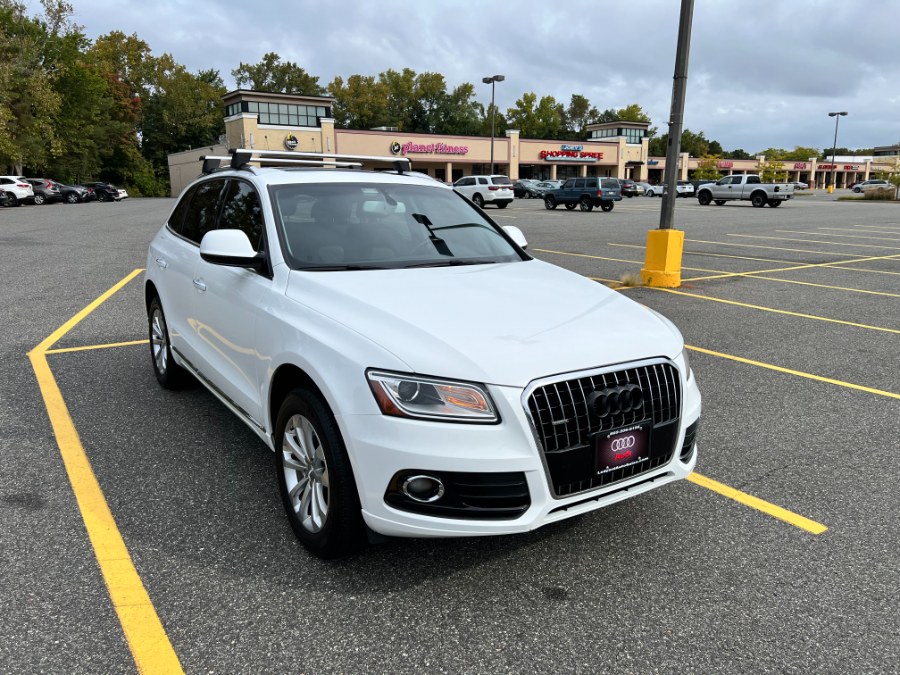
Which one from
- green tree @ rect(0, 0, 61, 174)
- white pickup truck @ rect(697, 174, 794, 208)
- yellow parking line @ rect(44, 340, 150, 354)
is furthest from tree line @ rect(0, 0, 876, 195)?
yellow parking line @ rect(44, 340, 150, 354)

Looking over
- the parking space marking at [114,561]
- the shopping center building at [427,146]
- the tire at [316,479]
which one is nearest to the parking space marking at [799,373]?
the tire at [316,479]

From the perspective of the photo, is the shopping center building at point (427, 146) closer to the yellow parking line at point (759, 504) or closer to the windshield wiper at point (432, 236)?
the windshield wiper at point (432, 236)

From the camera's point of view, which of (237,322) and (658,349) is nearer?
(658,349)

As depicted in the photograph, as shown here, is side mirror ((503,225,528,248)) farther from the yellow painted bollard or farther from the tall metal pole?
the yellow painted bollard

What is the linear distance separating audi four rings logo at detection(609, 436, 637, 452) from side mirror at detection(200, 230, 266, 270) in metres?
1.99

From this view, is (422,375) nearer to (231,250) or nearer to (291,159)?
(231,250)

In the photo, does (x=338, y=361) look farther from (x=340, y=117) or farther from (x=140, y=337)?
(x=340, y=117)

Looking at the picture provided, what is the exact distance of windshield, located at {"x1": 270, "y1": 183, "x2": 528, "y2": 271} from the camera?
372 cm

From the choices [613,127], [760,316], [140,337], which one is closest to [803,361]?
[760,316]

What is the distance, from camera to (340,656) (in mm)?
2508

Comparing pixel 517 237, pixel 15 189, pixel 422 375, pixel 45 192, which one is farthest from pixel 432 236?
pixel 45 192

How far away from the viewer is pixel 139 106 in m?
83.2

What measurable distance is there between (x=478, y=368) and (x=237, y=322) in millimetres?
1668

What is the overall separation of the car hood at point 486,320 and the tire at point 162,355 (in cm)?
230
